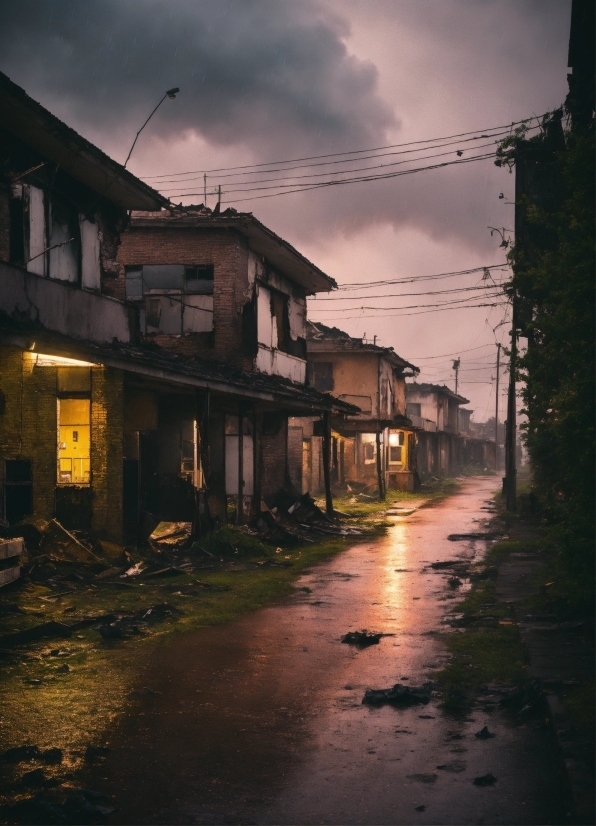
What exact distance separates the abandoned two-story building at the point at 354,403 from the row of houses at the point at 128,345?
35.1 feet

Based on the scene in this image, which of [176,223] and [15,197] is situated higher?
[176,223]

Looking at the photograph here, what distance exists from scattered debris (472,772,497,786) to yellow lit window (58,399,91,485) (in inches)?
477

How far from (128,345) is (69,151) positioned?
4096mm

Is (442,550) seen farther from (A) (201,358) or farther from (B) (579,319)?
(B) (579,319)

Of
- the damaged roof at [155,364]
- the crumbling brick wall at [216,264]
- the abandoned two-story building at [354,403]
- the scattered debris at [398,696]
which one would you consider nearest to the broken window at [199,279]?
the crumbling brick wall at [216,264]

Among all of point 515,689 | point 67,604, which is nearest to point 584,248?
point 515,689

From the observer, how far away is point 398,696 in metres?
6.50

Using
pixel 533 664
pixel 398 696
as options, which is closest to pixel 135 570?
pixel 398 696

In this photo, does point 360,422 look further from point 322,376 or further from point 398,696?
point 398,696

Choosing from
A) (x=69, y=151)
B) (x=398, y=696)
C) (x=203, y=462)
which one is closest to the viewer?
(x=398, y=696)

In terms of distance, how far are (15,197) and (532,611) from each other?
1067cm

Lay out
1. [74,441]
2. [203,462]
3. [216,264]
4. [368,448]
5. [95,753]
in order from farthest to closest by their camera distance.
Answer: [368,448]
[216,264]
[203,462]
[74,441]
[95,753]

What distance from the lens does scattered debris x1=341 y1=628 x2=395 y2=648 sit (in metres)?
8.62

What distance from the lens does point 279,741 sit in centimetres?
551
